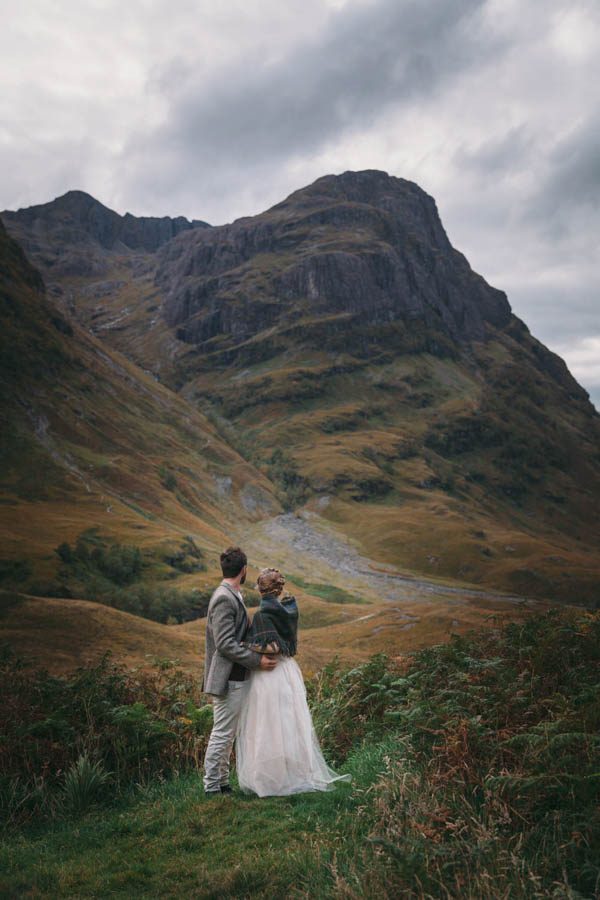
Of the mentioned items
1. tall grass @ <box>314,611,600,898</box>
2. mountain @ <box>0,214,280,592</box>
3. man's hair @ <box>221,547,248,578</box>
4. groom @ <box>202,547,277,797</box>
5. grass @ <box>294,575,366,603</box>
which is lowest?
grass @ <box>294,575,366,603</box>

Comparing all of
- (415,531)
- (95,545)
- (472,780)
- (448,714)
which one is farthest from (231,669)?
(415,531)

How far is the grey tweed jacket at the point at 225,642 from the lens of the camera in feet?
27.5

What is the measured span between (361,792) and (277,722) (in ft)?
5.04

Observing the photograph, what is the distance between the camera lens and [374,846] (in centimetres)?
586

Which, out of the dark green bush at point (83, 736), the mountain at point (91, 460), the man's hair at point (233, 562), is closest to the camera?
the dark green bush at point (83, 736)

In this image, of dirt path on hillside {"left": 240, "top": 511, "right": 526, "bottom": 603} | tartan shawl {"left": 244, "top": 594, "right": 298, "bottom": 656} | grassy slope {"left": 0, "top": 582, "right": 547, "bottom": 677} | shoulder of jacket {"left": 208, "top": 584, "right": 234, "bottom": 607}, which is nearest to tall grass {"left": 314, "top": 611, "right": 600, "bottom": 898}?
tartan shawl {"left": 244, "top": 594, "right": 298, "bottom": 656}

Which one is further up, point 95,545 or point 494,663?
point 95,545

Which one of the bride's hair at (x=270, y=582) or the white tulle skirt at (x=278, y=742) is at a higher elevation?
the bride's hair at (x=270, y=582)

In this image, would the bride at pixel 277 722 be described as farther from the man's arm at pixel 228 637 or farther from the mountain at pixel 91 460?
the mountain at pixel 91 460

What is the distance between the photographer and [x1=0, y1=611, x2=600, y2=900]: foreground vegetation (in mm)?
5312

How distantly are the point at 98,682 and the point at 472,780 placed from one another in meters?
6.45

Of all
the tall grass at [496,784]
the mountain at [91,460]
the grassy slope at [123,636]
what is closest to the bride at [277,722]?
the tall grass at [496,784]

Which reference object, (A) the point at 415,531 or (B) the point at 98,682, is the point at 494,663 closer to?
(B) the point at 98,682

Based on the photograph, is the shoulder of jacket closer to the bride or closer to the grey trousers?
Answer: the bride
